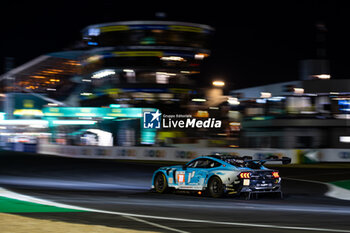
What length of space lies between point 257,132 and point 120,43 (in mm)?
18852

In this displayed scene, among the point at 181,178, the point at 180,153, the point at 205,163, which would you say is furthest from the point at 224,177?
the point at 180,153

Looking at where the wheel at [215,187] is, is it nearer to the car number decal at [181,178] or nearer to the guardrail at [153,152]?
the car number decal at [181,178]

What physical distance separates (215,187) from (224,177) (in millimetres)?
475

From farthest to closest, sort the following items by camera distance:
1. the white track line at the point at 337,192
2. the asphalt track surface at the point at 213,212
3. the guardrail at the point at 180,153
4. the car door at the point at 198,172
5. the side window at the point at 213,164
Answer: the guardrail at the point at 180,153 → the white track line at the point at 337,192 → the car door at the point at 198,172 → the side window at the point at 213,164 → the asphalt track surface at the point at 213,212

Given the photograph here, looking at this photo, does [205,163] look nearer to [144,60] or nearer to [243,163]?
[243,163]

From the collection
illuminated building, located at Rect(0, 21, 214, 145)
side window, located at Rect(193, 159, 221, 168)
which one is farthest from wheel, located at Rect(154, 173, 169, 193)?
illuminated building, located at Rect(0, 21, 214, 145)

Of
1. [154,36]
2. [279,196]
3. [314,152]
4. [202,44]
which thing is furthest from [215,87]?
[279,196]

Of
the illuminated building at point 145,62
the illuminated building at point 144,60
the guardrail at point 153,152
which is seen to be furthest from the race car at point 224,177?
the illuminated building at point 144,60

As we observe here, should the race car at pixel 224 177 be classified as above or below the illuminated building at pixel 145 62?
below

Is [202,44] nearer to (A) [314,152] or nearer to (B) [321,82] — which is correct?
(B) [321,82]

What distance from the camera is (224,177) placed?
13.2m

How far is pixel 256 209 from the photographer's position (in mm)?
10828

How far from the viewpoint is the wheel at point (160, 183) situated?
1490 centimetres

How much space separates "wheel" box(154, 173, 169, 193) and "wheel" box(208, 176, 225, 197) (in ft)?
5.57
